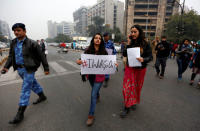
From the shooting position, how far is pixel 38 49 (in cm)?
245

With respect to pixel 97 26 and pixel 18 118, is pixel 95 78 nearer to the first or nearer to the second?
pixel 18 118

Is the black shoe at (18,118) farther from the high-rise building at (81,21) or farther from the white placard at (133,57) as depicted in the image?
the high-rise building at (81,21)

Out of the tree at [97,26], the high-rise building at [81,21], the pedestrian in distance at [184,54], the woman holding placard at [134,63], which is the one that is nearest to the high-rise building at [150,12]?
the tree at [97,26]

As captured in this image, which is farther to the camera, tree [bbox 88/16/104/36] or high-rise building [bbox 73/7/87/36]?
high-rise building [bbox 73/7/87/36]

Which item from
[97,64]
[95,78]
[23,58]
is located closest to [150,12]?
[97,64]

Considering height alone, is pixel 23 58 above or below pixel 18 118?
above

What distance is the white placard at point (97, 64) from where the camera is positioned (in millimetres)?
2172

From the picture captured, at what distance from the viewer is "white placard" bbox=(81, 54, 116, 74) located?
7.13 ft

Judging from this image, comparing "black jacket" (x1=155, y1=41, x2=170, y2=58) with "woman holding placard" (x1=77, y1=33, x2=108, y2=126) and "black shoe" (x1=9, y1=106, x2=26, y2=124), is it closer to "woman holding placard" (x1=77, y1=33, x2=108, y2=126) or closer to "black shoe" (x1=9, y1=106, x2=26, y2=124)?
"woman holding placard" (x1=77, y1=33, x2=108, y2=126)

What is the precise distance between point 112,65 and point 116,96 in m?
1.43

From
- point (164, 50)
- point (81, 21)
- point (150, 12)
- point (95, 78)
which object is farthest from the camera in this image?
point (81, 21)

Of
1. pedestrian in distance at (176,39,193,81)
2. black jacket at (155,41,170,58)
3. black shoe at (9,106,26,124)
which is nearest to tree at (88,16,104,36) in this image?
black jacket at (155,41,170,58)

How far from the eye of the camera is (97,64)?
2.23 metres

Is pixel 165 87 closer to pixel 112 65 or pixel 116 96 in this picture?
pixel 116 96
